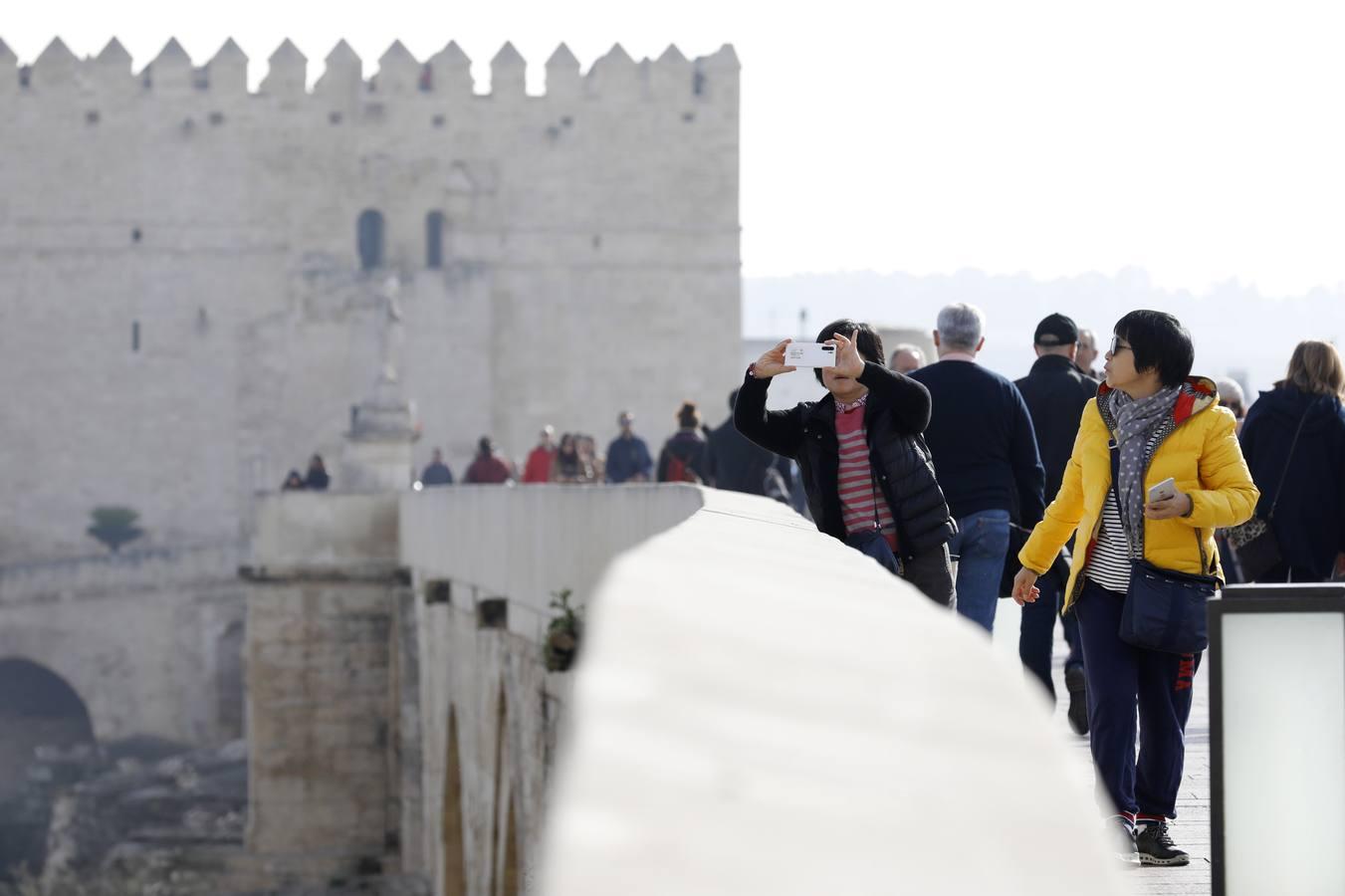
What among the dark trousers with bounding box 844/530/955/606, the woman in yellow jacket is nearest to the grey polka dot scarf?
the woman in yellow jacket

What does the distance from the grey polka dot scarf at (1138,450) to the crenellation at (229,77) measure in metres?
34.8

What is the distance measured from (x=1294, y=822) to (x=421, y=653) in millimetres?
14136

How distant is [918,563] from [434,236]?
33334 mm

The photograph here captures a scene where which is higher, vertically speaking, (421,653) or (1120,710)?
(1120,710)

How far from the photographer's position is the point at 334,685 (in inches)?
761

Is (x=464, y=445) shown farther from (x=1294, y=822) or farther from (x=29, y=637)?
(x=1294, y=822)

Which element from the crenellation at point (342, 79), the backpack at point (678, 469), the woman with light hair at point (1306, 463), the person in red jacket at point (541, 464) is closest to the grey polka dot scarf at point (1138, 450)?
the woman with light hair at point (1306, 463)

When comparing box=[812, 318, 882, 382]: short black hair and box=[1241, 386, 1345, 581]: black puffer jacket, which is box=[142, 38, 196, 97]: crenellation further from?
box=[812, 318, 882, 382]: short black hair

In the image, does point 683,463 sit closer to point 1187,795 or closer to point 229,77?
point 1187,795

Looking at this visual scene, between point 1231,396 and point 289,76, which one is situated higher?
point 289,76

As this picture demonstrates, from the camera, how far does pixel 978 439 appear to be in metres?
6.04

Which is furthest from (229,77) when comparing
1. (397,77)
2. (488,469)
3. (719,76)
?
(488,469)

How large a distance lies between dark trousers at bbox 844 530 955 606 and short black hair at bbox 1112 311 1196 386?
2.79ft

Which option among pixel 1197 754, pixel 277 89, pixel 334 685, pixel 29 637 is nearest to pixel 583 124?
pixel 277 89
